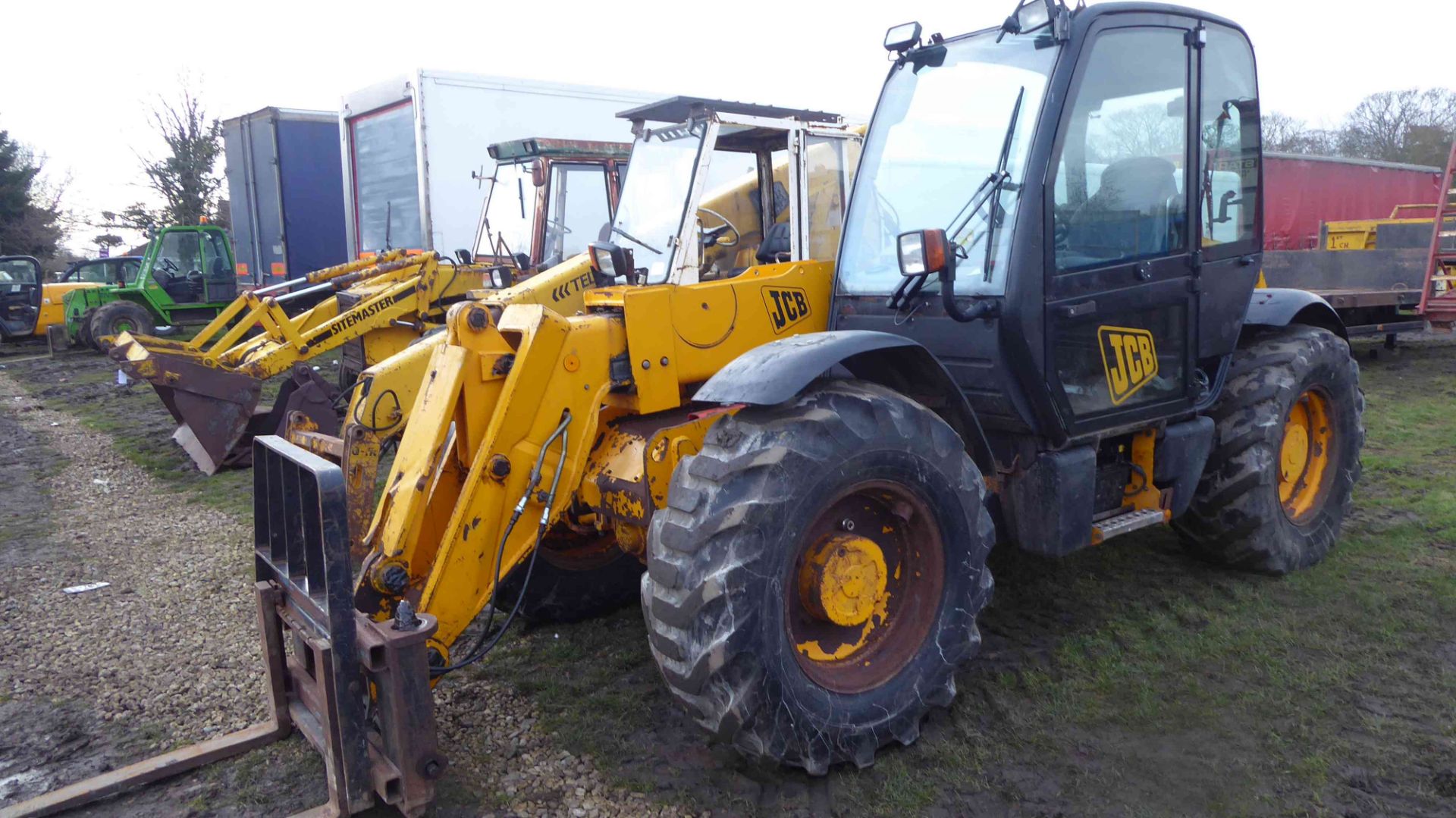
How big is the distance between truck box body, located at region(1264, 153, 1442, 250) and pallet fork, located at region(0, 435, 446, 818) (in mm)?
19250

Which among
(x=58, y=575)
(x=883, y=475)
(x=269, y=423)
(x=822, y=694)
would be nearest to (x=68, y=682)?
(x=58, y=575)

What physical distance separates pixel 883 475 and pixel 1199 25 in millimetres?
2457

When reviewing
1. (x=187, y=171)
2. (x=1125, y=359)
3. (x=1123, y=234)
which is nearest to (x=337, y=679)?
(x=1125, y=359)

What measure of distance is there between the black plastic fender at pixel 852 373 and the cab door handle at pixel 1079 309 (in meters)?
0.50

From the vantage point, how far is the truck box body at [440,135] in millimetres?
10836

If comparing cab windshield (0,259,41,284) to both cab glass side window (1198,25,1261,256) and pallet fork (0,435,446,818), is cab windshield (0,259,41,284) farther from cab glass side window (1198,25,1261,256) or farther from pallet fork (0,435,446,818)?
cab glass side window (1198,25,1261,256)

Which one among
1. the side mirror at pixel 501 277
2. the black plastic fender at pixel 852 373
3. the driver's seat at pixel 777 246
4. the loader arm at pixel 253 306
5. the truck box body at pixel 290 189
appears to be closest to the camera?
the black plastic fender at pixel 852 373

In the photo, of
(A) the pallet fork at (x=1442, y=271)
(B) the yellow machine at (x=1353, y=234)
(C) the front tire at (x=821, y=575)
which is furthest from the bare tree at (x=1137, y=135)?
(B) the yellow machine at (x=1353, y=234)

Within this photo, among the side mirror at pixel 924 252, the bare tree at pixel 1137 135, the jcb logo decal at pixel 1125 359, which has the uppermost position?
the bare tree at pixel 1137 135

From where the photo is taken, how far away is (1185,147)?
4047 mm

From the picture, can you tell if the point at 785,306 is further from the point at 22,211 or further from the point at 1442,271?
the point at 22,211

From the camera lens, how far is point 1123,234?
3.87 metres

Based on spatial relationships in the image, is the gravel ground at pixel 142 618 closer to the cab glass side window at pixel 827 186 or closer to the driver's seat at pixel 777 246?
the driver's seat at pixel 777 246

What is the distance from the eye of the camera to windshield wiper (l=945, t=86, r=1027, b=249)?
354 cm
